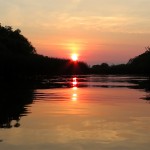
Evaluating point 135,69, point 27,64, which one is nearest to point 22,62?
point 27,64

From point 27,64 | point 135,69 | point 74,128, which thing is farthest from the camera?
point 135,69

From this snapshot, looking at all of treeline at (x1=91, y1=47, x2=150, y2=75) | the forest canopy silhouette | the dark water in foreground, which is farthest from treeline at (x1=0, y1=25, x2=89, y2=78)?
the dark water in foreground

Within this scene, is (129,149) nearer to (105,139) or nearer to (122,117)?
(105,139)

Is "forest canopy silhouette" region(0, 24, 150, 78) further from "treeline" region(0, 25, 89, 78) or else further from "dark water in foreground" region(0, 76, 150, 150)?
"dark water in foreground" region(0, 76, 150, 150)

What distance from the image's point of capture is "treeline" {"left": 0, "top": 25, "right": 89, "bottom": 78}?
91688mm

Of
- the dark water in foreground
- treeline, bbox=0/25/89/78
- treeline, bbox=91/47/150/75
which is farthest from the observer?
treeline, bbox=91/47/150/75

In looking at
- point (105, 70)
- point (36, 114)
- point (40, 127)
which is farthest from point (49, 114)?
point (105, 70)

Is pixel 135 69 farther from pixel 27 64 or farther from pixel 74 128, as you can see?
pixel 74 128

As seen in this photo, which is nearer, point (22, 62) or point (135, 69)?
point (22, 62)

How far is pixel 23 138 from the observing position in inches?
553

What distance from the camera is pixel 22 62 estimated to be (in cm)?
9762

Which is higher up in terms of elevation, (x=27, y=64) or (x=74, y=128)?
(x=27, y=64)

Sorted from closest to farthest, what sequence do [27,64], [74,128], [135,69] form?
[74,128], [27,64], [135,69]

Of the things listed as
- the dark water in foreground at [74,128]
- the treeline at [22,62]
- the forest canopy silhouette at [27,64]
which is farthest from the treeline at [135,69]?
the dark water in foreground at [74,128]
